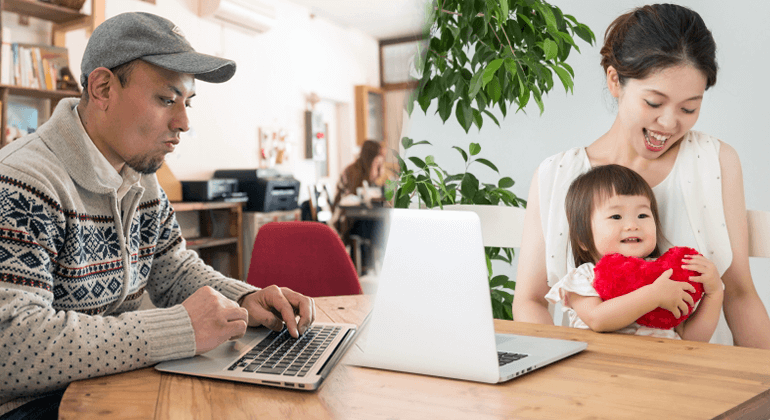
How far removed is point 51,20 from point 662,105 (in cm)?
346

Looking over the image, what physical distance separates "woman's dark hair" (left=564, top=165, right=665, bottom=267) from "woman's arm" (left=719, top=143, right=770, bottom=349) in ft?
0.47

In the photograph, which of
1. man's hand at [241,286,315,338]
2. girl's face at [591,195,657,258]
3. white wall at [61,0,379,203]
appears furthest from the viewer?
white wall at [61,0,379,203]

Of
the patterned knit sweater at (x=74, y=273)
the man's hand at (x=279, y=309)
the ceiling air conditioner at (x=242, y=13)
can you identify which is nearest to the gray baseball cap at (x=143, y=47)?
the patterned knit sweater at (x=74, y=273)

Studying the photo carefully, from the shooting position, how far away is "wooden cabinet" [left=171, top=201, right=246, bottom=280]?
4266mm

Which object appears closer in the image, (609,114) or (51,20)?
(609,114)

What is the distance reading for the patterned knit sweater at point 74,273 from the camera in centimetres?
67

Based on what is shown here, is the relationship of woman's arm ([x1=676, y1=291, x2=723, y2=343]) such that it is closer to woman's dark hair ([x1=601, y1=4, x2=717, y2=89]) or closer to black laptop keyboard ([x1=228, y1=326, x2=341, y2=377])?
woman's dark hair ([x1=601, y1=4, x2=717, y2=89])

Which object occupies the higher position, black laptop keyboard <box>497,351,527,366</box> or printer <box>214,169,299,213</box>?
printer <box>214,169,299,213</box>

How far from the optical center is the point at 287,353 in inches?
29.1

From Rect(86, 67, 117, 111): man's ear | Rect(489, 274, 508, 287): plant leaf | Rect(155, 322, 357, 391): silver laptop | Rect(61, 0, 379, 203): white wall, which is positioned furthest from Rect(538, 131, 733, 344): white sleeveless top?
Rect(61, 0, 379, 203): white wall

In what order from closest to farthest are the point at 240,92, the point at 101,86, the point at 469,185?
the point at 101,86 < the point at 469,185 < the point at 240,92

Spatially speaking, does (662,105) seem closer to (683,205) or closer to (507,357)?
(683,205)

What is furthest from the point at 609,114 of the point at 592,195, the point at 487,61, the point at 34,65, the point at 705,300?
the point at 34,65

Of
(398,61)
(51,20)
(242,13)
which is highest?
(242,13)
